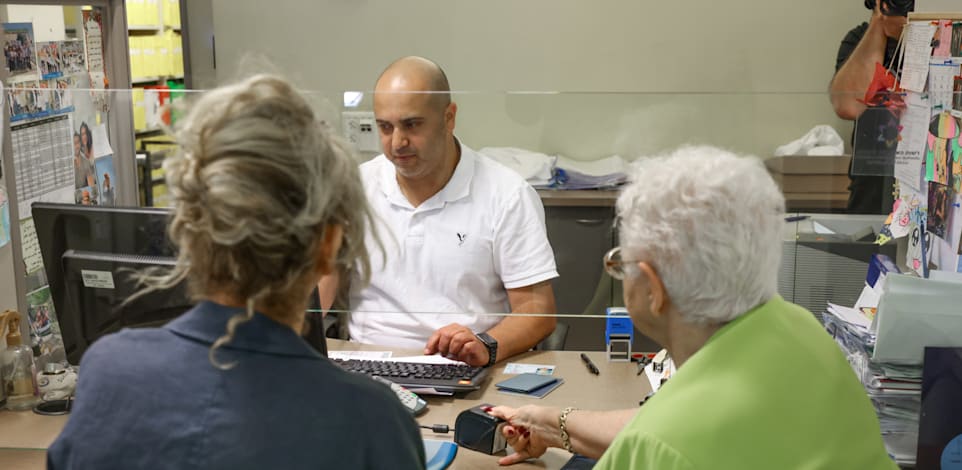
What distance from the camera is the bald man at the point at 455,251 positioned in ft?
6.98

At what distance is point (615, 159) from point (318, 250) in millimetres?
1108

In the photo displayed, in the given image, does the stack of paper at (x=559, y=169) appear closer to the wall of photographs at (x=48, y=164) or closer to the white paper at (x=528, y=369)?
the white paper at (x=528, y=369)

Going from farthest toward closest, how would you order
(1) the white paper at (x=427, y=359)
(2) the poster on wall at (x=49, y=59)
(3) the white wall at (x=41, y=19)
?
(2) the poster on wall at (x=49, y=59), (3) the white wall at (x=41, y=19), (1) the white paper at (x=427, y=359)

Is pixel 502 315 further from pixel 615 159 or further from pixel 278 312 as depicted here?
pixel 278 312

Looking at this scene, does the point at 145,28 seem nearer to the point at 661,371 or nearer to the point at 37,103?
the point at 37,103

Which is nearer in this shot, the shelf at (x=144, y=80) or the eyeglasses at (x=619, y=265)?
the eyeglasses at (x=619, y=265)

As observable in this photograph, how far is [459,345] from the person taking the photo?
2117mm

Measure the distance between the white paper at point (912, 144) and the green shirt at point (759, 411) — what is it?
0.81 m

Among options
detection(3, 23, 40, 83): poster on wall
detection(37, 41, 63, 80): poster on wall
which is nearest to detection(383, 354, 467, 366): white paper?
detection(3, 23, 40, 83): poster on wall

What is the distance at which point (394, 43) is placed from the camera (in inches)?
172

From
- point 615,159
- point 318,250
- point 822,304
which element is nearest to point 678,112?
point 615,159

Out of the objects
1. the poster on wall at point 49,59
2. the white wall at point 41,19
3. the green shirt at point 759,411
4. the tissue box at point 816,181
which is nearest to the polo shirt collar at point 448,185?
the tissue box at point 816,181

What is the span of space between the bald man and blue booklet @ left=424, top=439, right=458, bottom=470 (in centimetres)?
39

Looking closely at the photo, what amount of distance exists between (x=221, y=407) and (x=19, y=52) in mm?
2100
